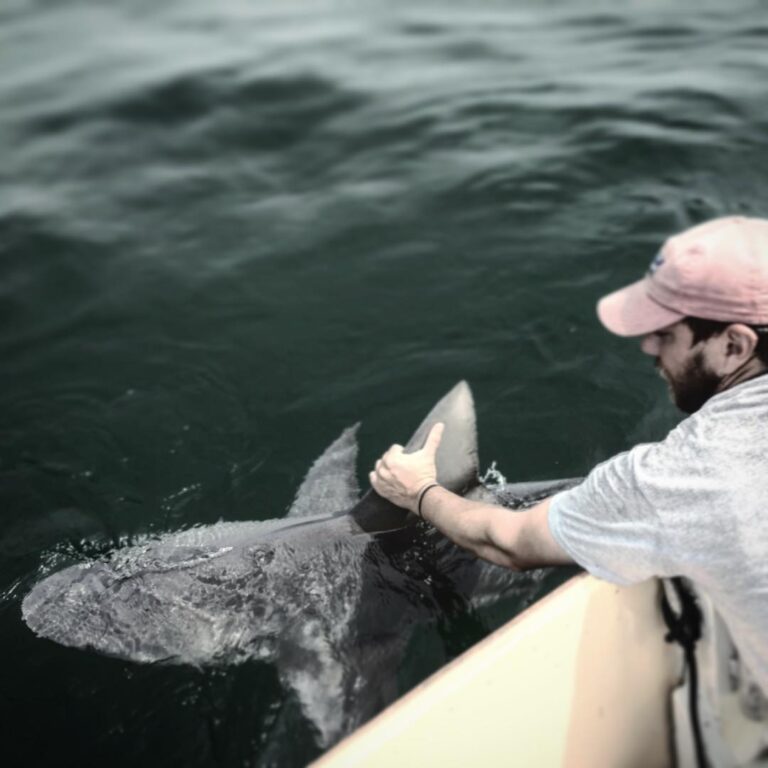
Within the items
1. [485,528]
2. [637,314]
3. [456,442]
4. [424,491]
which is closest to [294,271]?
[456,442]

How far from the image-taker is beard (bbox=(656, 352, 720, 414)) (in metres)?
2.74

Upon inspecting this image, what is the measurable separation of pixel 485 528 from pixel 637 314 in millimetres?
987

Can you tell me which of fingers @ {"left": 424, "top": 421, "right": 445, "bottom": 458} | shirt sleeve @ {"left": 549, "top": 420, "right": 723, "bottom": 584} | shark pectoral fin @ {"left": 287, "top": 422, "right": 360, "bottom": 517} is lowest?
shark pectoral fin @ {"left": 287, "top": 422, "right": 360, "bottom": 517}

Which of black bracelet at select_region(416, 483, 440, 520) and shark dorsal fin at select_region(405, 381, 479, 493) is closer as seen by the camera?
black bracelet at select_region(416, 483, 440, 520)

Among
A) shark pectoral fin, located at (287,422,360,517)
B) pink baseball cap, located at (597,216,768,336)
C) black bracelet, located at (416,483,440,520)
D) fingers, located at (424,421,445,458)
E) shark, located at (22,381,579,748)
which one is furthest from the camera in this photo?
shark pectoral fin, located at (287,422,360,517)

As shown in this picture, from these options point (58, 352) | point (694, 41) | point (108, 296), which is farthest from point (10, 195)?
point (694, 41)

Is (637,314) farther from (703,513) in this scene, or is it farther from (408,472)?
(408,472)

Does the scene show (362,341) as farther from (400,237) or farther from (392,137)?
(392,137)

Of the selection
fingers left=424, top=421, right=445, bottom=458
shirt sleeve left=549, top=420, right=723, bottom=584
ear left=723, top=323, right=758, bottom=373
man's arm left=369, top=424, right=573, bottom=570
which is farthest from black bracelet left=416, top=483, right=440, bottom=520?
ear left=723, top=323, right=758, bottom=373

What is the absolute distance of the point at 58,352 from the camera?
617 cm

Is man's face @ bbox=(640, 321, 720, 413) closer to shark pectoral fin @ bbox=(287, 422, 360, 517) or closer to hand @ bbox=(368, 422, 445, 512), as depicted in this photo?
hand @ bbox=(368, 422, 445, 512)

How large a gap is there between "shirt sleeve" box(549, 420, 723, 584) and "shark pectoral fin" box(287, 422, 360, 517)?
1.87 meters

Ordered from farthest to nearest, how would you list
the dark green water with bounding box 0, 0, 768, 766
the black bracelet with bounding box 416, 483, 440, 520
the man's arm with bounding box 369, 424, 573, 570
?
the dark green water with bounding box 0, 0, 768, 766
the black bracelet with bounding box 416, 483, 440, 520
the man's arm with bounding box 369, 424, 573, 570

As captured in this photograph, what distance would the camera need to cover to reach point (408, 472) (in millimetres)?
3477
